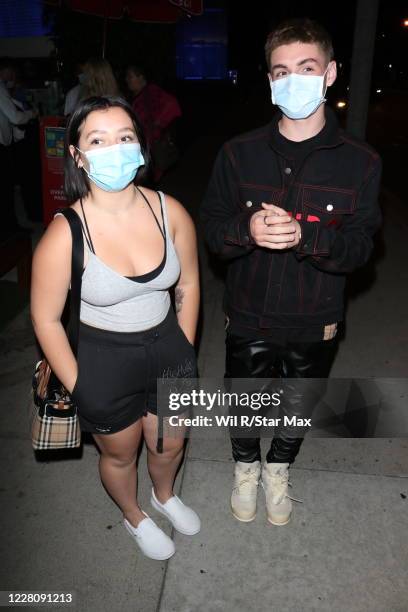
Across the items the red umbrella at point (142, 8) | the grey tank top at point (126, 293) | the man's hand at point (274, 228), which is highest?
the red umbrella at point (142, 8)

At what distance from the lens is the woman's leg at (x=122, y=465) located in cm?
216

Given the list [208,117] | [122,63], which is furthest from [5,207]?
[208,117]

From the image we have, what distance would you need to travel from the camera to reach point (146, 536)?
248 cm

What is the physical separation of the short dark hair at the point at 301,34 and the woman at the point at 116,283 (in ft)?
2.16

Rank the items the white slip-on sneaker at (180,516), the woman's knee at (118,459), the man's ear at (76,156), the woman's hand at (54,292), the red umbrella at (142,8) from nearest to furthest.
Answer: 1. the woman's hand at (54,292)
2. the man's ear at (76,156)
3. the woman's knee at (118,459)
4. the white slip-on sneaker at (180,516)
5. the red umbrella at (142,8)

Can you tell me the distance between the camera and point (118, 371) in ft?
6.60

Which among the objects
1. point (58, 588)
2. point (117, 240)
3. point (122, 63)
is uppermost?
point (122, 63)

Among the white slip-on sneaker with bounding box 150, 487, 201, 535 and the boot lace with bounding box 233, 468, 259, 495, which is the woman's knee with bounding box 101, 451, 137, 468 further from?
the boot lace with bounding box 233, 468, 259, 495

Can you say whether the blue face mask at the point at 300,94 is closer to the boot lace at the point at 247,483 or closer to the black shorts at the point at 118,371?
the black shorts at the point at 118,371

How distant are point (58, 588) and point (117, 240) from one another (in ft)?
5.36

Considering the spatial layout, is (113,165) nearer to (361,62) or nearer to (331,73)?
(331,73)

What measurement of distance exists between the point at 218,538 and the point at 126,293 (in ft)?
4.74

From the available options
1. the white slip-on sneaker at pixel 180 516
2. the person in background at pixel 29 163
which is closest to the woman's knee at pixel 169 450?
the white slip-on sneaker at pixel 180 516

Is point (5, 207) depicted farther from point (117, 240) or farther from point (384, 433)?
point (384, 433)
